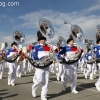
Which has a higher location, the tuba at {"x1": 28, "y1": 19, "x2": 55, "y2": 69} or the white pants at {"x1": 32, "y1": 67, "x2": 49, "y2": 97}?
the tuba at {"x1": 28, "y1": 19, "x2": 55, "y2": 69}

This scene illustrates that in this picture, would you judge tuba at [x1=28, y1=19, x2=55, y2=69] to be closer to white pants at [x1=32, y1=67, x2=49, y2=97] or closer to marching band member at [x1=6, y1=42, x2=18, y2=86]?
white pants at [x1=32, y1=67, x2=49, y2=97]

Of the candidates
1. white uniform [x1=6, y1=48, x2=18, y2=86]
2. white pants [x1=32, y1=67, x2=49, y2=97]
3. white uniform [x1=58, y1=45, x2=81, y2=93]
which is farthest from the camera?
white uniform [x1=6, y1=48, x2=18, y2=86]

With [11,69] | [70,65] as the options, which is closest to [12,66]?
[11,69]

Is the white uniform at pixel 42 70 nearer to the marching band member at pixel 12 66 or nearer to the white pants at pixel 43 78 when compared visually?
the white pants at pixel 43 78

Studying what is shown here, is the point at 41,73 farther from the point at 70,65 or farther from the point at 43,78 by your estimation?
the point at 70,65

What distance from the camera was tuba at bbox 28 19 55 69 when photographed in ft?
23.2

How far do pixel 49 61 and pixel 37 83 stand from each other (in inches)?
34.9

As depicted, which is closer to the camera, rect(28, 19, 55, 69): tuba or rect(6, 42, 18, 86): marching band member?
rect(28, 19, 55, 69): tuba

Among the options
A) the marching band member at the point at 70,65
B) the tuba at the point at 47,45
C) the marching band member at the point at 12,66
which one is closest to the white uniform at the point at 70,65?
the marching band member at the point at 70,65

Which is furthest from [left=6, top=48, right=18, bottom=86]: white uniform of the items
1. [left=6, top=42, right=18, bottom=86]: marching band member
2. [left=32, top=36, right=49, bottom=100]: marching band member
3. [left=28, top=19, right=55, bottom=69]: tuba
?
[left=32, top=36, right=49, bottom=100]: marching band member

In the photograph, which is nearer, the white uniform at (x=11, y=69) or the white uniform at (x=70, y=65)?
the white uniform at (x=70, y=65)

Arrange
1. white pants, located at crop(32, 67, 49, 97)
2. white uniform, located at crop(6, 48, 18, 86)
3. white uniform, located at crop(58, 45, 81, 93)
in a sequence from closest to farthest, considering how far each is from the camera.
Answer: white pants, located at crop(32, 67, 49, 97), white uniform, located at crop(58, 45, 81, 93), white uniform, located at crop(6, 48, 18, 86)

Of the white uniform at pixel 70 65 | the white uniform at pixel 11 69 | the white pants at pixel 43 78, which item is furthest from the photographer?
the white uniform at pixel 11 69

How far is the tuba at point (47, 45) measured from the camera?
23.2 feet
